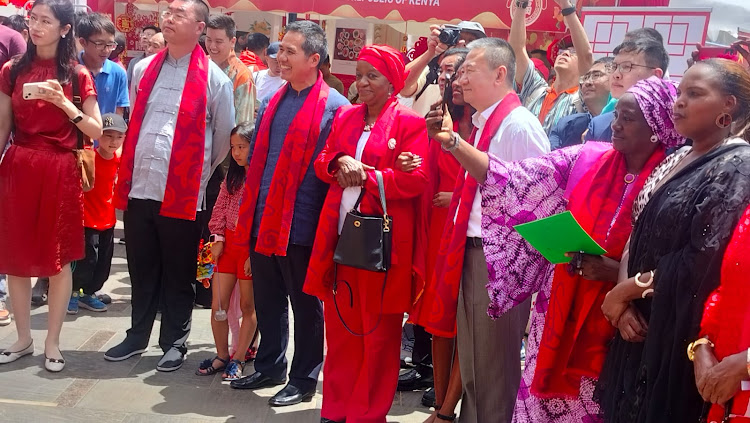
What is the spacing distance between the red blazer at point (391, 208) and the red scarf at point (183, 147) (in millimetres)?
1080

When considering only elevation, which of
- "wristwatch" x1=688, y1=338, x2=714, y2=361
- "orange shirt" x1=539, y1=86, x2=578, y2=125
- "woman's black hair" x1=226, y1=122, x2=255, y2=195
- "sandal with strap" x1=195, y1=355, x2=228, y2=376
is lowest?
"sandal with strap" x1=195, y1=355, x2=228, y2=376

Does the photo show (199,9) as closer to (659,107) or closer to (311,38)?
(311,38)

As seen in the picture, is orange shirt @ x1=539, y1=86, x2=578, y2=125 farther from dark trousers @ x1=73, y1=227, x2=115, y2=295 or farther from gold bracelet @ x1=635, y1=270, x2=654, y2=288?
dark trousers @ x1=73, y1=227, x2=115, y2=295

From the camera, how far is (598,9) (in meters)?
6.18

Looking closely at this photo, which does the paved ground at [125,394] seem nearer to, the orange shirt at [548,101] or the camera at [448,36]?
the orange shirt at [548,101]

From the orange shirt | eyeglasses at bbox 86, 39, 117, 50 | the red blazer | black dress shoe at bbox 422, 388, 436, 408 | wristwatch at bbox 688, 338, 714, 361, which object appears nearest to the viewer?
wristwatch at bbox 688, 338, 714, 361

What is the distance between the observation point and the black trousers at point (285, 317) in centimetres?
433

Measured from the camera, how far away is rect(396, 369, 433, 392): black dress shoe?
15.4 feet

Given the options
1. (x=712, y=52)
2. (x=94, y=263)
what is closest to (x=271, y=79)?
(x=94, y=263)

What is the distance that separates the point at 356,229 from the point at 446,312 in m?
0.58

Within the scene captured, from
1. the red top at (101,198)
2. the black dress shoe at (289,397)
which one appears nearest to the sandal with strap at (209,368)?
the black dress shoe at (289,397)

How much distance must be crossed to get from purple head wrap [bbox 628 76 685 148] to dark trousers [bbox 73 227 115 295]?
13.7 ft

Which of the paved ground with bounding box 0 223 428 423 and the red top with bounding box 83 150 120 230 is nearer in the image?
the paved ground with bounding box 0 223 428 423

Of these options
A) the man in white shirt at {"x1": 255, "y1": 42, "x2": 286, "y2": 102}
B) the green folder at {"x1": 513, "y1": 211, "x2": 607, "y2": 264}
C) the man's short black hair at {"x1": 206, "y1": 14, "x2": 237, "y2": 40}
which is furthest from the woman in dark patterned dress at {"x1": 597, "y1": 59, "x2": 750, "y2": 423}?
the man in white shirt at {"x1": 255, "y1": 42, "x2": 286, "y2": 102}
